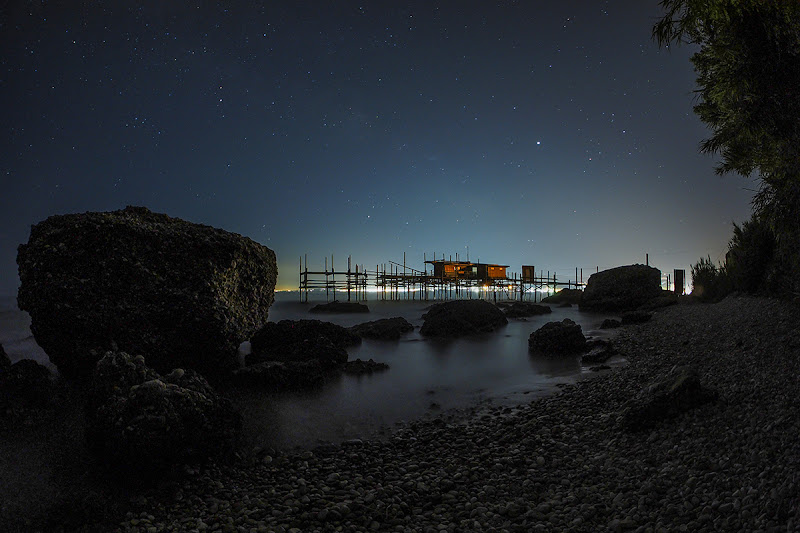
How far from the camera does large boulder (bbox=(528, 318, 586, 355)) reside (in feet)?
39.1

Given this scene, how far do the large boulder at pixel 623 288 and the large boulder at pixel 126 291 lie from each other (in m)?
25.1

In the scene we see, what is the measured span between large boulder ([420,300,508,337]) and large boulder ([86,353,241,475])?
12.7 metres

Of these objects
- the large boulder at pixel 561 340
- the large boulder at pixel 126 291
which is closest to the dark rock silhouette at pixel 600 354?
the large boulder at pixel 561 340

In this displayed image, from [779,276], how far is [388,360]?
11.8 meters

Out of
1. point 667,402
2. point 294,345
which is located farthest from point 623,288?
point 667,402

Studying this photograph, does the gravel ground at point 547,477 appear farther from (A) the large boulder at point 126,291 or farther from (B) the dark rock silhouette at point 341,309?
(B) the dark rock silhouette at point 341,309

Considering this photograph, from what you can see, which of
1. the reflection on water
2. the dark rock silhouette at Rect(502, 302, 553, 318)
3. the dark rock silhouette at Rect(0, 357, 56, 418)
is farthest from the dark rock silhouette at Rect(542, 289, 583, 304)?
the dark rock silhouette at Rect(0, 357, 56, 418)

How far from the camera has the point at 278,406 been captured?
25.0ft

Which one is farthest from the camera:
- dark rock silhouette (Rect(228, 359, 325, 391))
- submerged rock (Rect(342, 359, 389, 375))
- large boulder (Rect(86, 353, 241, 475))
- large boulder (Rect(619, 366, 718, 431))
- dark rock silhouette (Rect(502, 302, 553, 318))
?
dark rock silhouette (Rect(502, 302, 553, 318))

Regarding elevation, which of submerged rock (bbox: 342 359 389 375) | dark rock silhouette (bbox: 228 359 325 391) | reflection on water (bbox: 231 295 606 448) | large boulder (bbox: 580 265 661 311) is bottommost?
reflection on water (bbox: 231 295 606 448)

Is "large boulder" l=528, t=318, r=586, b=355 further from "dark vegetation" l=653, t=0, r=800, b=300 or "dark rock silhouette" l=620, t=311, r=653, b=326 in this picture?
"dark rock silhouette" l=620, t=311, r=653, b=326

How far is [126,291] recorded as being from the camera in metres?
8.09

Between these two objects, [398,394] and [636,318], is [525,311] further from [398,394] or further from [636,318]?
[398,394]

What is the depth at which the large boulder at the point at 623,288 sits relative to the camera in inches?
991
